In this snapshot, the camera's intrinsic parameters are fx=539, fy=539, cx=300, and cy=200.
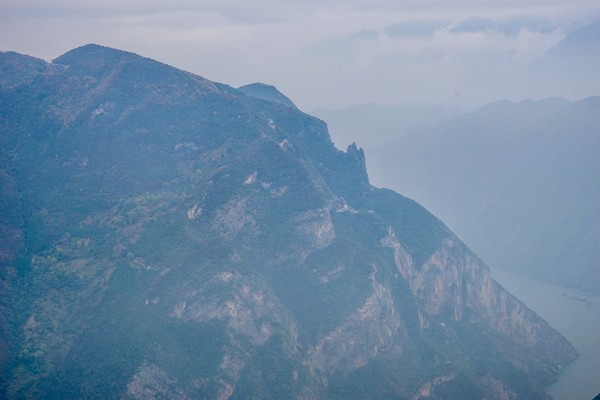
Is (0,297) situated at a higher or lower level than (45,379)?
higher

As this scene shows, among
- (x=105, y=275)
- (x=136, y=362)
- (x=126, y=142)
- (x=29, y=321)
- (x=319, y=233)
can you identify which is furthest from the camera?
(x=126, y=142)

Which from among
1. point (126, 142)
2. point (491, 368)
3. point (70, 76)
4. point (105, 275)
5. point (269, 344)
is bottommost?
point (491, 368)

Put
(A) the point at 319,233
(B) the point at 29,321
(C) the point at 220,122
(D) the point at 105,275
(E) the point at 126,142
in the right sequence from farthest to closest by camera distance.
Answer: (C) the point at 220,122 → (E) the point at 126,142 → (A) the point at 319,233 → (D) the point at 105,275 → (B) the point at 29,321

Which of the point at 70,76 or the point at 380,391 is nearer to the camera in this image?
the point at 380,391

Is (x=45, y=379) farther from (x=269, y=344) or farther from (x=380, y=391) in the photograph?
(x=380, y=391)

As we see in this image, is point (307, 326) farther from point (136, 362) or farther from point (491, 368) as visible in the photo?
point (491, 368)

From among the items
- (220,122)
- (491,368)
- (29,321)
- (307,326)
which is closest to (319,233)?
(307,326)
